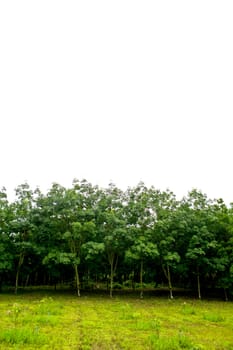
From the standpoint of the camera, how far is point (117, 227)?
30188 mm

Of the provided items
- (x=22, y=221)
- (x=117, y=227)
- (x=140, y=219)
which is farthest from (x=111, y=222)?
(x=22, y=221)

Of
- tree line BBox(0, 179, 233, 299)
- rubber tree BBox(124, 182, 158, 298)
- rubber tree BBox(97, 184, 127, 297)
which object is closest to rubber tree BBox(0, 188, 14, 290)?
tree line BBox(0, 179, 233, 299)

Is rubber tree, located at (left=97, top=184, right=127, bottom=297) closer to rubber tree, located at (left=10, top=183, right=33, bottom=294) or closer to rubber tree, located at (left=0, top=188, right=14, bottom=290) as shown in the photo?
rubber tree, located at (left=10, top=183, right=33, bottom=294)

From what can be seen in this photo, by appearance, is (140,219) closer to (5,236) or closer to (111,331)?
(5,236)

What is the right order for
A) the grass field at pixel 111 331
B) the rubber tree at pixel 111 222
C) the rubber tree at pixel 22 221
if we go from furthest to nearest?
the rubber tree at pixel 22 221 → the rubber tree at pixel 111 222 → the grass field at pixel 111 331

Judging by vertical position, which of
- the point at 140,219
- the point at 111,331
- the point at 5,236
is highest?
the point at 140,219

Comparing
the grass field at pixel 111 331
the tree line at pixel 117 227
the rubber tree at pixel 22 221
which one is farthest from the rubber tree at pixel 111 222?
the grass field at pixel 111 331

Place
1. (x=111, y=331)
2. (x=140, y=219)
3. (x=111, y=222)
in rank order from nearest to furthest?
(x=111, y=331) → (x=111, y=222) → (x=140, y=219)

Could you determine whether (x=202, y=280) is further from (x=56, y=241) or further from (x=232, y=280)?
(x=56, y=241)

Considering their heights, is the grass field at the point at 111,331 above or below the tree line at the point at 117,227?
below

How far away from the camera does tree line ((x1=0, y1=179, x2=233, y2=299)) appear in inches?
1195

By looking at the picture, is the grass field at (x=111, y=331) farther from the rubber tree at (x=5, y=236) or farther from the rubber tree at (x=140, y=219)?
the rubber tree at (x=5, y=236)

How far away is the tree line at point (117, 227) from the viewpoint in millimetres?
30359

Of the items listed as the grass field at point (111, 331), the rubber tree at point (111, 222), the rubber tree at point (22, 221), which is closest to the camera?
the grass field at point (111, 331)
